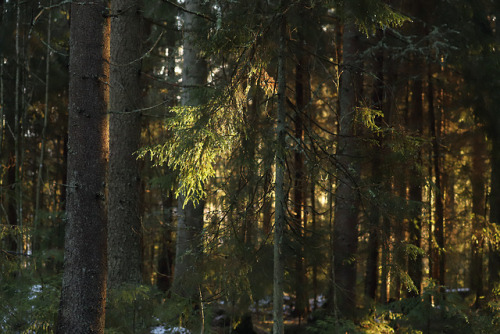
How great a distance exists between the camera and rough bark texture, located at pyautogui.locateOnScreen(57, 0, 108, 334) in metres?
4.84

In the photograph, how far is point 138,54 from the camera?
783cm

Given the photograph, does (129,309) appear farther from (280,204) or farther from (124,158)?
(280,204)

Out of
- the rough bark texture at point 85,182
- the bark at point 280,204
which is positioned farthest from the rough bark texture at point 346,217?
the rough bark texture at point 85,182

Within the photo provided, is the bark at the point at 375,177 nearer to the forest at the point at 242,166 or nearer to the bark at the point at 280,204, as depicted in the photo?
the forest at the point at 242,166

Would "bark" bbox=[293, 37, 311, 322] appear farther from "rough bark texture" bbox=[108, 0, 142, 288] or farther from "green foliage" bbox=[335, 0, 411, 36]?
"rough bark texture" bbox=[108, 0, 142, 288]

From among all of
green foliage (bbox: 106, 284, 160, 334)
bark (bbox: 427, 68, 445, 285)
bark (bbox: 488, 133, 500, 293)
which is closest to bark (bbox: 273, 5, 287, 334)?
green foliage (bbox: 106, 284, 160, 334)

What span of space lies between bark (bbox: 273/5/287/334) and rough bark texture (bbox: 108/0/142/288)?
274 centimetres

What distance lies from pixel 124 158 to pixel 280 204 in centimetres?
317

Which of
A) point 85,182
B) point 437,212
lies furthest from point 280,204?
point 437,212

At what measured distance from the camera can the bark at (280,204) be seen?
5496 mm

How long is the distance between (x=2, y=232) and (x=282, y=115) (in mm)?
3688

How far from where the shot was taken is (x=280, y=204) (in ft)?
18.4

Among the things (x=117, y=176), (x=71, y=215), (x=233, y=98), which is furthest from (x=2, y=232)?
(x=233, y=98)

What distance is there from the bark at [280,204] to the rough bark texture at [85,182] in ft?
6.64
